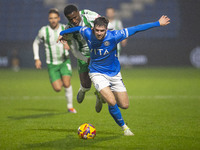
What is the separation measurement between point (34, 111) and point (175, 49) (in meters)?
15.9

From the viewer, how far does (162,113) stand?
28.5 feet

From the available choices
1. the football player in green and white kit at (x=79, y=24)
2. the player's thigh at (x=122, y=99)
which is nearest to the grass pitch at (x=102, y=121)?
the player's thigh at (x=122, y=99)

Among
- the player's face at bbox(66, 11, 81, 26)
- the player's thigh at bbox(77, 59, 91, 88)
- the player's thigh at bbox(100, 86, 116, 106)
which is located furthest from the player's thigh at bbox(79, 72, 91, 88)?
the player's thigh at bbox(100, 86, 116, 106)

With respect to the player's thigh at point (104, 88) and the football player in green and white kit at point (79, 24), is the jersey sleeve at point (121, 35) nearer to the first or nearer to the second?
the player's thigh at point (104, 88)

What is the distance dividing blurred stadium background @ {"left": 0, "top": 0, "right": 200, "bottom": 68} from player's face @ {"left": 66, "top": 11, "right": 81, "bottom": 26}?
54.9 ft

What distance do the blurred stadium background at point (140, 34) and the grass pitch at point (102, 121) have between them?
10.6 m

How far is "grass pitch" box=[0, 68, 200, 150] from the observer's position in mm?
5645

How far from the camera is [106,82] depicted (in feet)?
20.3

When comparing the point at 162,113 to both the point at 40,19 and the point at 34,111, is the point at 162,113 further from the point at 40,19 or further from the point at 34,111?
the point at 40,19

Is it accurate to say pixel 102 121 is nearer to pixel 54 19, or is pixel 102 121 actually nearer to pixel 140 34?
pixel 54 19

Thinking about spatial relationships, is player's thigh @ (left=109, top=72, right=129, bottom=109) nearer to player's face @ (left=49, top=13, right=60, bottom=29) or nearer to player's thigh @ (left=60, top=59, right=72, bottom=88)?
player's thigh @ (left=60, top=59, right=72, bottom=88)

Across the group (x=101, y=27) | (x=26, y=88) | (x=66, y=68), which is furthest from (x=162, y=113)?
(x=26, y=88)

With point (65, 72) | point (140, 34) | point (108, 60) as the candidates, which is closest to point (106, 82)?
point (108, 60)

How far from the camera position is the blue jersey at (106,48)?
240 inches
